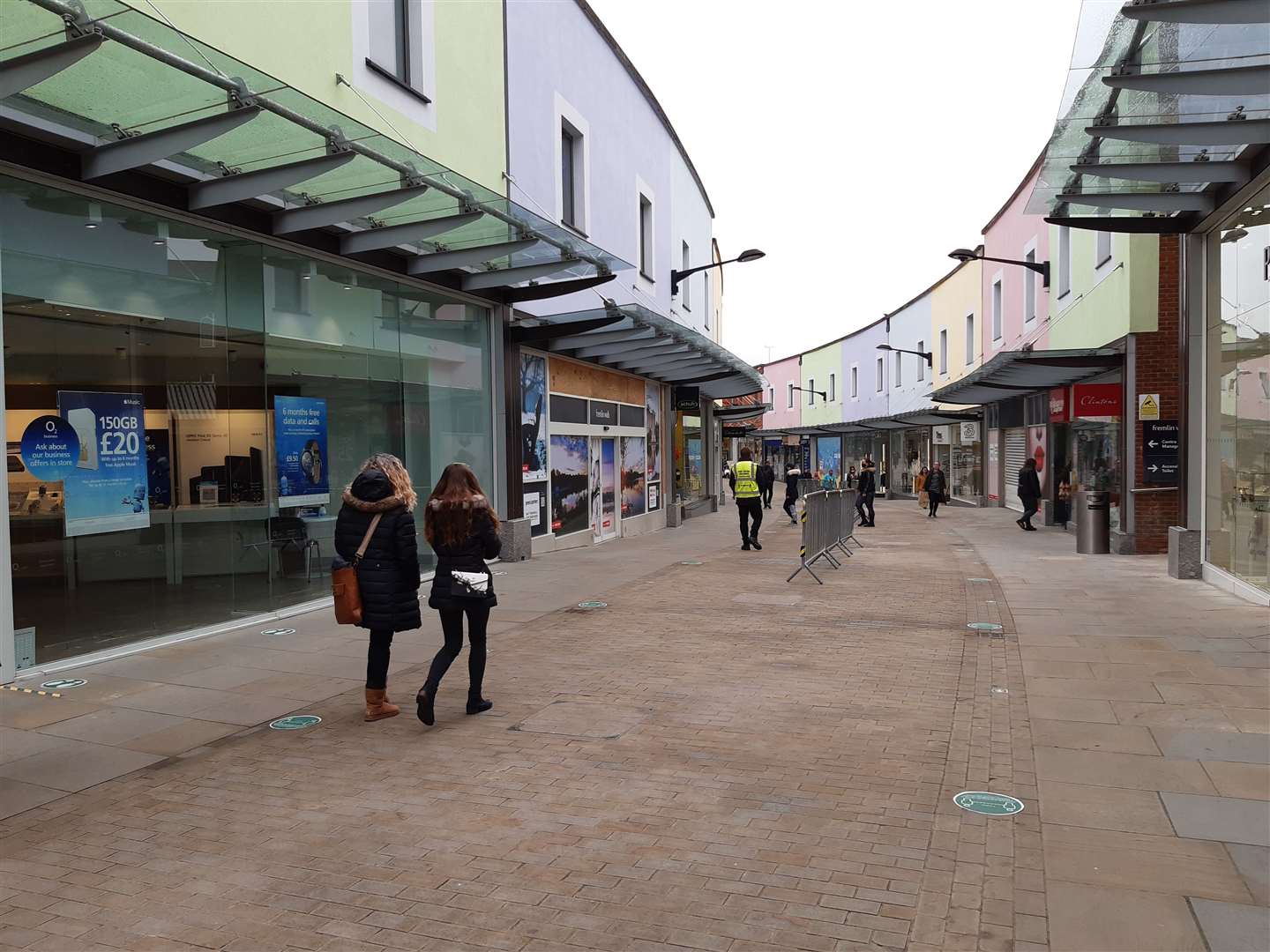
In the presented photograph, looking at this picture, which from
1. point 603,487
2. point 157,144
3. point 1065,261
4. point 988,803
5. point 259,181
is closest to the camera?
point 988,803

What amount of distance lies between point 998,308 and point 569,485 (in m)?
17.1

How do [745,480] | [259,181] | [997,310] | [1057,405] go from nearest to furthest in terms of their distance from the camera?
[259,181], [745,480], [1057,405], [997,310]

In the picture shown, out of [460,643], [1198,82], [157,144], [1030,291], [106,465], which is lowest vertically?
[460,643]

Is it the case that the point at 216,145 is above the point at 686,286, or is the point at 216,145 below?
below

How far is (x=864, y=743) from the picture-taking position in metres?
5.55

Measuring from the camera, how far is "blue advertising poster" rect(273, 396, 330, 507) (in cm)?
999

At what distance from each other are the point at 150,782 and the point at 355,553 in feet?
5.58

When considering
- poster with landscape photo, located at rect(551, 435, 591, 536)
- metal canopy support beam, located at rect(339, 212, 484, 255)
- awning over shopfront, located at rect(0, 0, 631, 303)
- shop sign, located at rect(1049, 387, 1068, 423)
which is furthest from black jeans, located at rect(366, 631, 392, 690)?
shop sign, located at rect(1049, 387, 1068, 423)

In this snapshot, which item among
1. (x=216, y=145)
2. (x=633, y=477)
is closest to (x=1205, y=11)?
(x=216, y=145)

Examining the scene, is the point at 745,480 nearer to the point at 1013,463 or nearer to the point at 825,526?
the point at 825,526

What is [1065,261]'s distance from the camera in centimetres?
2048

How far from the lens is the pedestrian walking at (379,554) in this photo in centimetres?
601

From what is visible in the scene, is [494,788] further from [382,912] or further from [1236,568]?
[1236,568]

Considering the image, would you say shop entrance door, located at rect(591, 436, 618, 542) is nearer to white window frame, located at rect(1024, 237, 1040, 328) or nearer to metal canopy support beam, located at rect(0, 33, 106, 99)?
white window frame, located at rect(1024, 237, 1040, 328)
